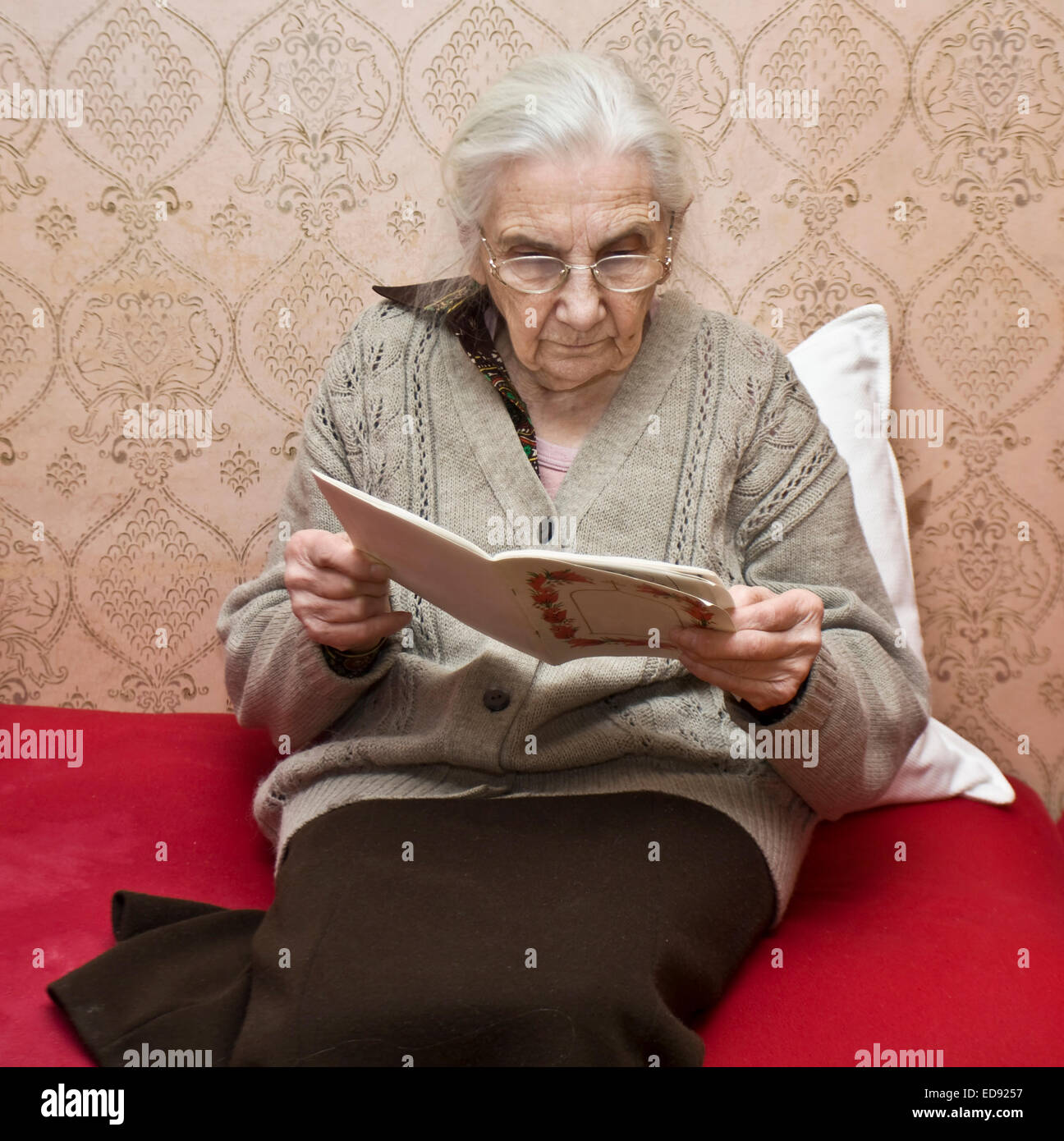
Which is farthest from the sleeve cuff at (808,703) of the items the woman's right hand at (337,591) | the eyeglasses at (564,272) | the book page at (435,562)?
the eyeglasses at (564,272)

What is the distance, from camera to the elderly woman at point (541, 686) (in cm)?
96

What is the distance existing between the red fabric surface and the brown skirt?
6cm

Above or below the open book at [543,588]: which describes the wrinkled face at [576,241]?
above

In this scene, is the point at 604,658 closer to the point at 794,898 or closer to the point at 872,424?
the point at 794,898

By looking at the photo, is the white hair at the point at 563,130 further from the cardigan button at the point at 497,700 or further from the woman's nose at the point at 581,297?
the cardigan button at the point at 497,700

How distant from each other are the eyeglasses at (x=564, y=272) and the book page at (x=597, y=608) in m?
0.42

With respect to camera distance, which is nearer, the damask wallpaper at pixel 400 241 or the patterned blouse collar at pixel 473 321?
the patterned blouse collar at pixel 473 321

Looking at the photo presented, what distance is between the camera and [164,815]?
1.45 metres

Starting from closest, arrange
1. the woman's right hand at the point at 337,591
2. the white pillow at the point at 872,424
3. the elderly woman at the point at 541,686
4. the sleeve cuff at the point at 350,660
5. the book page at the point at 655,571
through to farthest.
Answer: the book page at the point at 655,571 < the elderly woman at the point at 541,686 < the woman's right hand at the point at 337,591 < the sleeve cuff at the point at 350,660 < the white pillow at the point at 872,424
